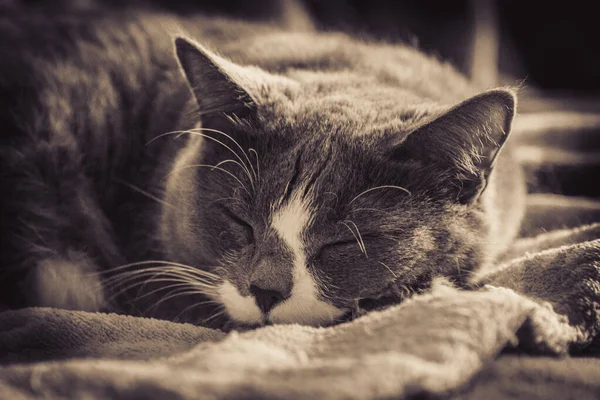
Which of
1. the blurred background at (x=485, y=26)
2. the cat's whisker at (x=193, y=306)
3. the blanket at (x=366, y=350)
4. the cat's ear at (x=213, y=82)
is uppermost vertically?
→ the blurred background at (x=485, y=26)

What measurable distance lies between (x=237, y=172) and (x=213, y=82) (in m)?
0.17

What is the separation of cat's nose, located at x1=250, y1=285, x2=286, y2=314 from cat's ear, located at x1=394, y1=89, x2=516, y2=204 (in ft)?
0.99

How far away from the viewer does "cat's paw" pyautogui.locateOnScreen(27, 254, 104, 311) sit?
1066 mm

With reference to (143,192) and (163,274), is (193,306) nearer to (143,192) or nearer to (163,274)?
(163,274)

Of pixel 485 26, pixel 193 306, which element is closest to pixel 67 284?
pixel 193 306

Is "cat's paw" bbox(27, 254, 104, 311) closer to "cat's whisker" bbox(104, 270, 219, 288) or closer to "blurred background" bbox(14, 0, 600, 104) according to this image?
"cat's whisker" bbox(104, 270, 219, 288)

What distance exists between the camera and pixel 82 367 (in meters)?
0.53

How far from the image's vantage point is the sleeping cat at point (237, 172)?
0.85m

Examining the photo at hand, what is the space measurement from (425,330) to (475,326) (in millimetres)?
55

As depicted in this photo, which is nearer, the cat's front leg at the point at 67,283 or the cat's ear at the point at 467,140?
the cat's ear at the point at 467,140

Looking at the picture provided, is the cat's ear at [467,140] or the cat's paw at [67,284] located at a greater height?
the cat's ear at [467,140]

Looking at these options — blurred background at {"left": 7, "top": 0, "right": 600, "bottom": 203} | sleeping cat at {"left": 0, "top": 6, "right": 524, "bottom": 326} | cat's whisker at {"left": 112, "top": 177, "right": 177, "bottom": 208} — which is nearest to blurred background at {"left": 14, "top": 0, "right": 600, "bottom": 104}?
blurred background at {"left": 7, "top": 0, "right": 600, "bottom": 203}

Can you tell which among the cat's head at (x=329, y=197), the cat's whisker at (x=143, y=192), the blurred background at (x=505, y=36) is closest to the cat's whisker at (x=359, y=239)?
the cat's head at (x=329, y=197)

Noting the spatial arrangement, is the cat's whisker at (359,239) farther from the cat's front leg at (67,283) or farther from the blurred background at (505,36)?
the blurred background at (505,36)
